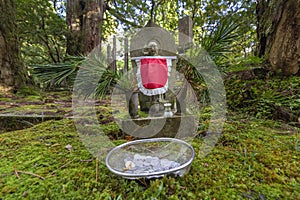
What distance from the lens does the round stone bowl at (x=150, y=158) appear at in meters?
0.52

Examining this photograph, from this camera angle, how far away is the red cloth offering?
79cm

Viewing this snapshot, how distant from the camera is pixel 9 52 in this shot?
1933 millimetres

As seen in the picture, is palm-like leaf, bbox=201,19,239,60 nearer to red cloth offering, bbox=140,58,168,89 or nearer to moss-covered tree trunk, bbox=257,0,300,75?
red cloth offering, bbox=140,58,168,89

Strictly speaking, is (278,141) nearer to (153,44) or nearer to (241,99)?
(241,99)

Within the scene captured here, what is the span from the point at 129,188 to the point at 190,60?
0.59 meters

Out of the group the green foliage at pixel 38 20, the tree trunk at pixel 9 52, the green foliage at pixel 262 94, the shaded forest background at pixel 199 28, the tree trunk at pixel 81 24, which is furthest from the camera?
the green foliage at pixel 38 20

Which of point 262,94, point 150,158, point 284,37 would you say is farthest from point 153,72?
point 284,37

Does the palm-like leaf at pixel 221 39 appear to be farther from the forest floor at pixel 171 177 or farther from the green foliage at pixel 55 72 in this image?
the green foliage at pixel 55 72

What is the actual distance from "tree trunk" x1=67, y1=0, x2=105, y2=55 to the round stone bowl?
229 cm

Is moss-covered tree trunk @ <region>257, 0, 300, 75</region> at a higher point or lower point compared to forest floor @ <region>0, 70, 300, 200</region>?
higher

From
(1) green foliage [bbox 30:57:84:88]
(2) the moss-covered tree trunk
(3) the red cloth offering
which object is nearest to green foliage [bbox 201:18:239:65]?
(3) the red cloth offering

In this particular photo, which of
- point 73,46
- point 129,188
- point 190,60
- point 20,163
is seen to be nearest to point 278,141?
point 190,60

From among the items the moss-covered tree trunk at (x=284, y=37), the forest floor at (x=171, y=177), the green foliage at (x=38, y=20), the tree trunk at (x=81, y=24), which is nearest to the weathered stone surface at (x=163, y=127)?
the forest floor at (x=171, y=177)

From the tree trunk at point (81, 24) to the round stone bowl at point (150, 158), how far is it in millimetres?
2293
